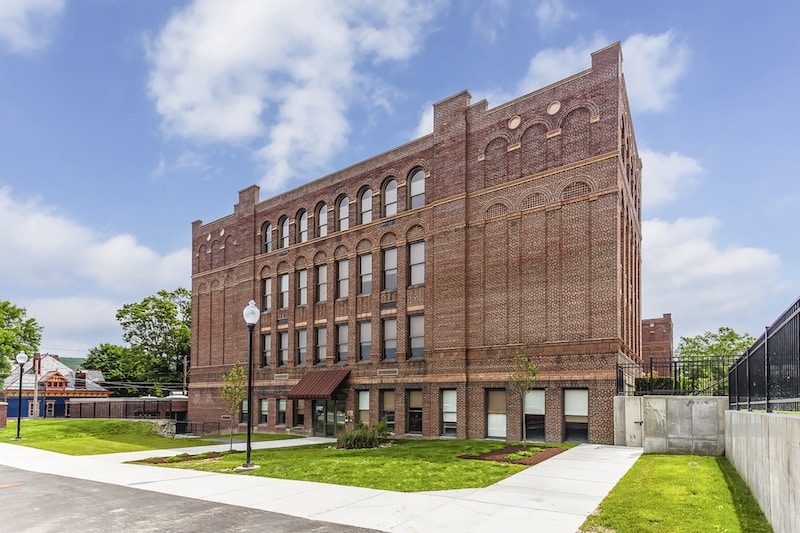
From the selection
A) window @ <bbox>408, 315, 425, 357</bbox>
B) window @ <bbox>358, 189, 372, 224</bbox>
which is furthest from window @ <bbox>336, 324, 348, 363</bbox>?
window @ <bbox>358, 189, 372, 224</bbox>

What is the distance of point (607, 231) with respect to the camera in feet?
81.1

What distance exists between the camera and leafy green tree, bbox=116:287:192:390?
73750 millimetres

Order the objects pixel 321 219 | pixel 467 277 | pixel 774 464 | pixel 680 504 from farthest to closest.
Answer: pixel 321 219 < pixel 467 277 < pixel 680 504 < pixel 774 464

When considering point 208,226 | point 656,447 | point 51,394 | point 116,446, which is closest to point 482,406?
point 656,447

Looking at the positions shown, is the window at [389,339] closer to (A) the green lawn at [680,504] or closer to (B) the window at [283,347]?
(B) the window at [283,347]

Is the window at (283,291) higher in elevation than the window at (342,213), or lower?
lower

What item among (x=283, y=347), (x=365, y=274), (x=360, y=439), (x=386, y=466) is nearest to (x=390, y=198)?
(x=365, y=274)

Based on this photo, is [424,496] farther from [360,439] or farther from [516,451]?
[360,439]

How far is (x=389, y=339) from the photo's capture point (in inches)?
1266

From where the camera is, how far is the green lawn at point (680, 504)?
9.66m

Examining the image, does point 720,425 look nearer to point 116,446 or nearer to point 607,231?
point 607,231

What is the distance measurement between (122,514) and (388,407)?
20.4 m

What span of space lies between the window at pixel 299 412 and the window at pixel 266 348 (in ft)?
14.3

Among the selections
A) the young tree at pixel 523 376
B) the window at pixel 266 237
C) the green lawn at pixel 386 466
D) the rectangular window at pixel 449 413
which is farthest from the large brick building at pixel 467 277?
the green lawn at pixel 386 466
